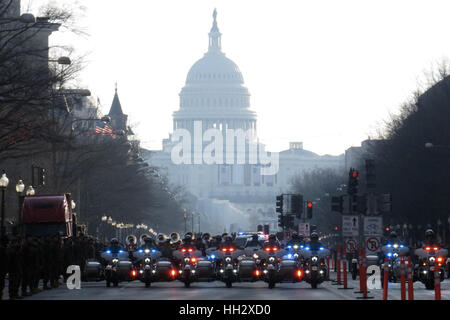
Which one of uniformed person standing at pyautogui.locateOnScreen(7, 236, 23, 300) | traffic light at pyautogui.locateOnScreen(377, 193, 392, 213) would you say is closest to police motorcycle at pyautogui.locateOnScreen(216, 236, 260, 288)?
traffic light at pyautogui.locateOnScreen(377, 193, 392, 213)

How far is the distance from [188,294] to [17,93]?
342 inches

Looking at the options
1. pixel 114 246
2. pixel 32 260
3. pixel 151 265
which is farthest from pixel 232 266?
pixel 32 260

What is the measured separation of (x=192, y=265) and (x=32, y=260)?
6.42 meters

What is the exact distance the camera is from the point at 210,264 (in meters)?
45.5

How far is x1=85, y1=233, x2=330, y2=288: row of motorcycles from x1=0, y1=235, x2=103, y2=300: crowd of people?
1434 millimetres

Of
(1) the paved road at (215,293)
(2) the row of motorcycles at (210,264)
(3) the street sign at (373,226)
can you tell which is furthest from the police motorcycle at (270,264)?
(3) the street sign at (373,226)

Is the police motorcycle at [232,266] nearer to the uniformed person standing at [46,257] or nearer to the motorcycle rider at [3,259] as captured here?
the uniformed person standing at [46,257]

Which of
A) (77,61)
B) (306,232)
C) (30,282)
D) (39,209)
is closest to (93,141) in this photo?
(306,232)

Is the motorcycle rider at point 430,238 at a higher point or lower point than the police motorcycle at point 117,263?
higher

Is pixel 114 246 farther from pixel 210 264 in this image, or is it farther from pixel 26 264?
pixel 26 264

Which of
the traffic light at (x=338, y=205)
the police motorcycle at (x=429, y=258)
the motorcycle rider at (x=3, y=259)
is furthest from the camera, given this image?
the traffic light at (x=338, y=205)

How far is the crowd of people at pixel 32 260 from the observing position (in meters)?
37.1

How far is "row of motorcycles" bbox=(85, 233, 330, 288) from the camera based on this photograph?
44.8 m
